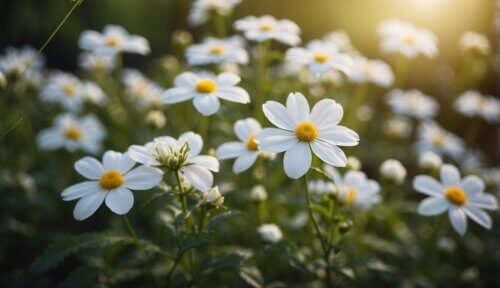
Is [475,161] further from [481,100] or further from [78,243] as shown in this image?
[78,243]

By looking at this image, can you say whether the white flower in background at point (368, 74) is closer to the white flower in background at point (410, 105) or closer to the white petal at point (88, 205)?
the white flower in background at point (410, 105)

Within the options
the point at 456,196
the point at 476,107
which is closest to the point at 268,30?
the point at 456,196

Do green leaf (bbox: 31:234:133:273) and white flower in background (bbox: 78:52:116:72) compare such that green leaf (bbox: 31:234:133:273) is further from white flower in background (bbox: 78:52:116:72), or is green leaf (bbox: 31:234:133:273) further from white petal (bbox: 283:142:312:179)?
white flower in background (bbox: 78:52:116:72)

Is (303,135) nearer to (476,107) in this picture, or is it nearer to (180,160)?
(180,160)

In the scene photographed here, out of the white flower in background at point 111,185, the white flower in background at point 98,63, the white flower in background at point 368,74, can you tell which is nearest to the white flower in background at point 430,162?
the white flower in background at point 368,74

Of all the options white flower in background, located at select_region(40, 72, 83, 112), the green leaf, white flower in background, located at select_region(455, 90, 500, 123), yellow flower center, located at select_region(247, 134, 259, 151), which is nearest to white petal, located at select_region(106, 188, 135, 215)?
the green leaf

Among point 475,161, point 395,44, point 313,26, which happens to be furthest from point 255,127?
point 313,26
